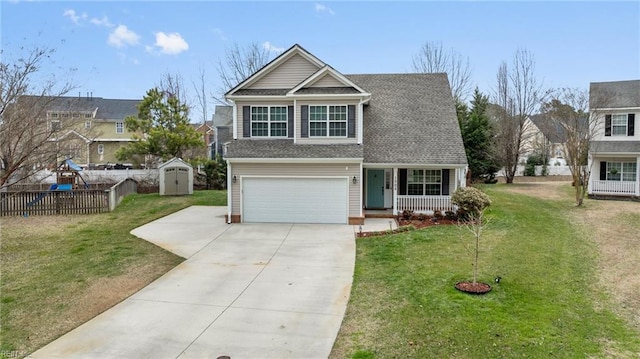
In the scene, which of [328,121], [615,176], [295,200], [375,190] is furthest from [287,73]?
[615,176]

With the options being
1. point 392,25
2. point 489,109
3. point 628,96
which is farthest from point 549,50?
point 392,25

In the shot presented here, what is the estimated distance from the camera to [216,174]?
99.5ft

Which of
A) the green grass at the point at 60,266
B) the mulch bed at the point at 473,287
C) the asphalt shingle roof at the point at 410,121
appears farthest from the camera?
the asphalt shingle roof at the point at 410,121

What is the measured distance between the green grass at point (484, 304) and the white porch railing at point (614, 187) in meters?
13.4

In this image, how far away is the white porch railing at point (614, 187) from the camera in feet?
77.1

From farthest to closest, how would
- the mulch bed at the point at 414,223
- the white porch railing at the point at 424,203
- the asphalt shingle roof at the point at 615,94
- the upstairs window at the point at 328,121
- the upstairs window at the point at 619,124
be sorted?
the upstairs window at the point at 619,124 < the asphalt shingle roof at the point at 615,94 < the white porch railing at the point at 424,203 < the upstairs window at the point at 328,121 < the mulch bed at the point at 414,223

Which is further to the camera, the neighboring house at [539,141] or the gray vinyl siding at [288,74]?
the neighboring house at [539,141]

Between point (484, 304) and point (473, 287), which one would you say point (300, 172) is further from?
point (484, 304)

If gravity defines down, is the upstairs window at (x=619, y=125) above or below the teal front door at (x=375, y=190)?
above

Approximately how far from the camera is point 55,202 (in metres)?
Result: 19.3

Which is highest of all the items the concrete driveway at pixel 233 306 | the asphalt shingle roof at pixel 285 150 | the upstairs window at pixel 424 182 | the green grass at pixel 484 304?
the asphalt shingle roof at pixel 285 150

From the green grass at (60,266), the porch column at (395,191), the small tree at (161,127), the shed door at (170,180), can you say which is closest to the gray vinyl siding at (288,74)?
the porch column at (395,191)

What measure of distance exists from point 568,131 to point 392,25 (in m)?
11.0

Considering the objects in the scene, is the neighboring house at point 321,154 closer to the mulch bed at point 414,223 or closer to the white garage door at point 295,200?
the white garage door at point 295,200
